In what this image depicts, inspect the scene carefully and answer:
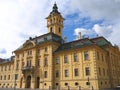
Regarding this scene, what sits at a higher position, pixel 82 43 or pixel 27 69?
pixel 82 43

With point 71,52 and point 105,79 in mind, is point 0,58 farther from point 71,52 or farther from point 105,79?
point 105,79

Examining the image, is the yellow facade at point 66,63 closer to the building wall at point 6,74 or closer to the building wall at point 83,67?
the building wall at point 83,67

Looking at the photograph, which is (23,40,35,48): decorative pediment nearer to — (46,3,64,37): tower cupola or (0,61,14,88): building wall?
(46,3,64,37): tower cupola

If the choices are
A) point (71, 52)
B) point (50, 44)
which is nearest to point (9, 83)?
point (50, 44)

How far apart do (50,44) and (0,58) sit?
163ft

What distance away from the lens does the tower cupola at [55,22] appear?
213 ft

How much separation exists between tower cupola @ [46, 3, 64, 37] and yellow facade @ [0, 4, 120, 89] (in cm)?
1046

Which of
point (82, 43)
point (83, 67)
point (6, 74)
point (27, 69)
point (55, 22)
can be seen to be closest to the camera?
point (83, 67)

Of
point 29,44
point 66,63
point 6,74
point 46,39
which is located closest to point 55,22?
point 46,39

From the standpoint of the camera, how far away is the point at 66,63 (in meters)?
46.0

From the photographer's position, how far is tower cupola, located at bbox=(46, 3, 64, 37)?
6490 centimetres

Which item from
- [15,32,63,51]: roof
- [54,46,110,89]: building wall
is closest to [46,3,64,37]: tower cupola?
[15,32,63,51]: roof

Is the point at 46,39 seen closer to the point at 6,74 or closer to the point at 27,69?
the point at 27,69

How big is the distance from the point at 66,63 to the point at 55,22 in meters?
24.1
